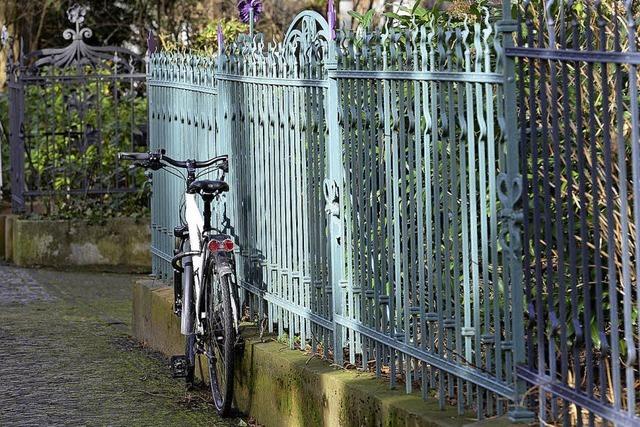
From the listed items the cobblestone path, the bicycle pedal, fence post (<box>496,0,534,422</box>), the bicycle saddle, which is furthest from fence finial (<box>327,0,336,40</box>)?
the bicycle pedal

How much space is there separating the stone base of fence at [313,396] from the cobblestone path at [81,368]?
0.27 metres

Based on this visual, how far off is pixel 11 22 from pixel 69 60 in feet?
27.2

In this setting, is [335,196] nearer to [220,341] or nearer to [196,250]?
[220,341]

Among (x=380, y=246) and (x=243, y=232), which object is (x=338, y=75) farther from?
(x=243, y=232)

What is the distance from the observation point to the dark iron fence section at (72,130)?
14.5 m

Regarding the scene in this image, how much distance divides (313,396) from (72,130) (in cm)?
928

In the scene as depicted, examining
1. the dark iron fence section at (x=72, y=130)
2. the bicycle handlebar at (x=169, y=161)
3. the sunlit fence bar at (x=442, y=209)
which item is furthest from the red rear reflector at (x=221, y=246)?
the dark iron fence section at (x=72, y=130)

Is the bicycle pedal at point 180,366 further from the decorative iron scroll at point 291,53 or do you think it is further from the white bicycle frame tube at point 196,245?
the decorative iron scroll at point 291,53

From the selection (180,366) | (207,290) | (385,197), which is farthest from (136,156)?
(385,197)

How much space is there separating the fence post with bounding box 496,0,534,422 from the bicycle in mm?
2427

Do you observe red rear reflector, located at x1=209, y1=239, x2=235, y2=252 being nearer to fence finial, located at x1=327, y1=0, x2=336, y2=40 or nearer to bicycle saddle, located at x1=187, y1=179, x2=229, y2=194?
bicycle saddle, located at x1=187, y1=179, x2=229, y2=194

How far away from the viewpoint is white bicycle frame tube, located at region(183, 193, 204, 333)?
7434mm

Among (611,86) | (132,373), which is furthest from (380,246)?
(132,373)

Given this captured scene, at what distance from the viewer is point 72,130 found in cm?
1504
